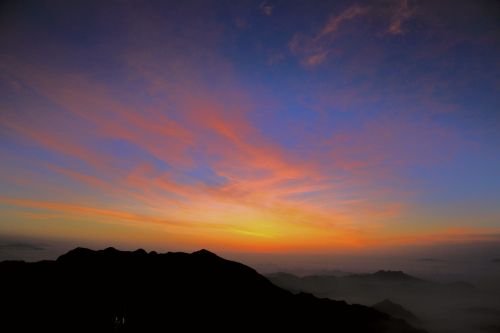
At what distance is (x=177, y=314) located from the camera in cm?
14000

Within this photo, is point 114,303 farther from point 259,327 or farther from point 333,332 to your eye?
point 333,332

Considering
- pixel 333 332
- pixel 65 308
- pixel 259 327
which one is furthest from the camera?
pixel 333 332

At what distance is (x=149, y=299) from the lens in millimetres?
141625

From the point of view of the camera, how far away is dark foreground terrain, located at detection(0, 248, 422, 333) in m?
111

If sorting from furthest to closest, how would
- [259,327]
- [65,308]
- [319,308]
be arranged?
[319,308] → [259,327] → [65,308]

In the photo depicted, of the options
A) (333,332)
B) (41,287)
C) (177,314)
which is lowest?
(333,332)

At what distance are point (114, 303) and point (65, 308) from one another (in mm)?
16875

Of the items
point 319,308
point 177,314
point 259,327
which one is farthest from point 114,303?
point 319,308

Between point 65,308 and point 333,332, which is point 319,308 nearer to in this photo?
point 333,332

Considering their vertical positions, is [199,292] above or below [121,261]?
below

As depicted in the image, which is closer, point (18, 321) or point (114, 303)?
point (18, 321)

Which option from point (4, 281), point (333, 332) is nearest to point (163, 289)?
point (4, 281)

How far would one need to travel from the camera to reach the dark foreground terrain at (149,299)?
363 feet

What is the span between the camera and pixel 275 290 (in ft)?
633
